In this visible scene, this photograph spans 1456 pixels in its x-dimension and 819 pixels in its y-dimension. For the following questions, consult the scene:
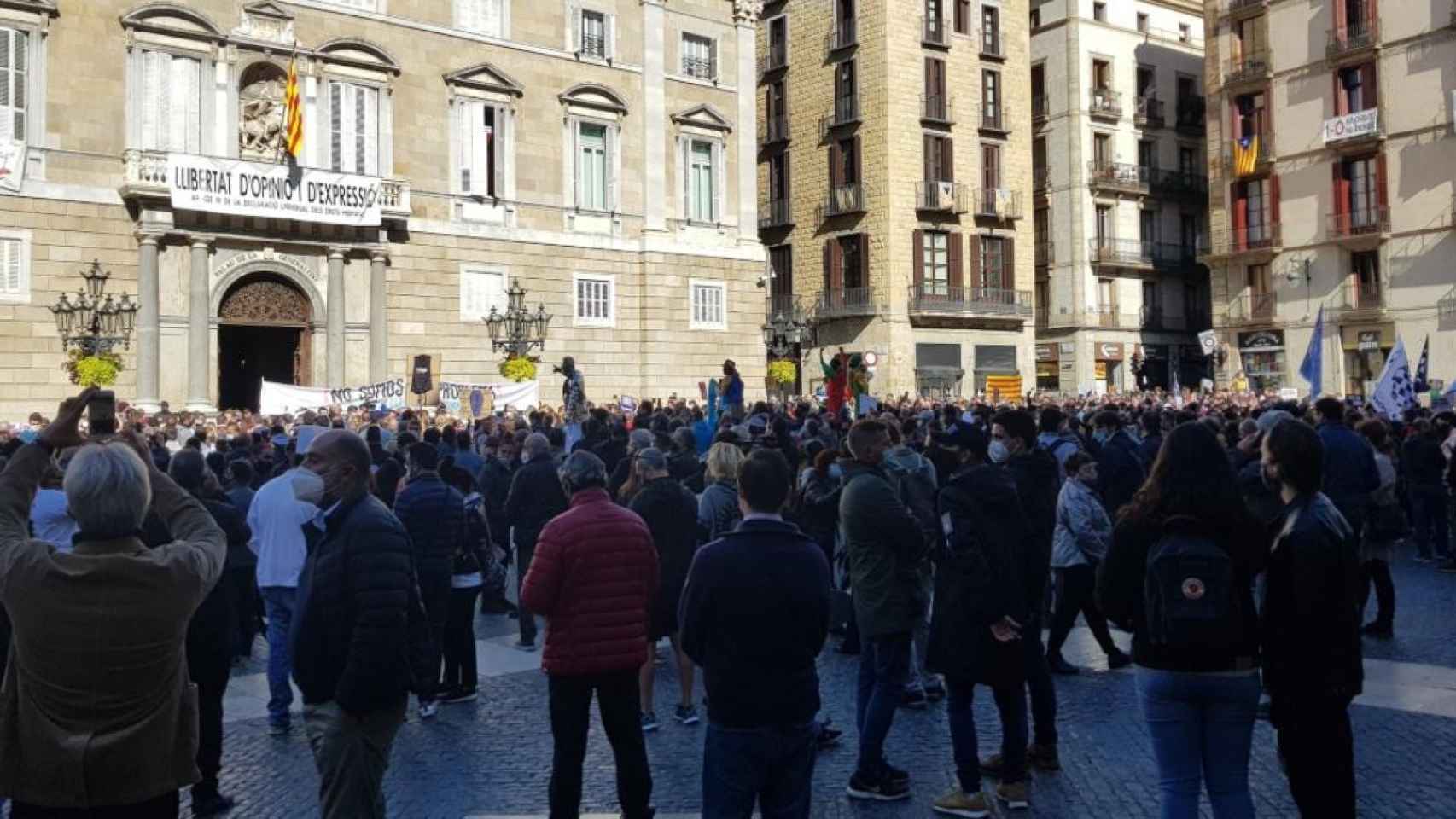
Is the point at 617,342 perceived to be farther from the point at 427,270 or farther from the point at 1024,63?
the point at 1024,63

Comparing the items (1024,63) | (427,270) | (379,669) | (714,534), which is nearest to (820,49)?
(1024,63)

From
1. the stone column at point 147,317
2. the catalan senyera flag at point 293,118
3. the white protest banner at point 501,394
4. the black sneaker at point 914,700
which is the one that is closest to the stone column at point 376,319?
the white protest banner at point 501,394

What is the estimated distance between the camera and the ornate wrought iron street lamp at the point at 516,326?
1115 inches

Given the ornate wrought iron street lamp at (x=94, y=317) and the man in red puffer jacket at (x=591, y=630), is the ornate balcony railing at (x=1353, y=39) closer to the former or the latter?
the ornate wrought iron street lamp at (x=94, y=317)

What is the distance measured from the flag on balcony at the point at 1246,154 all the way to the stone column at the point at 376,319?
32474 mm

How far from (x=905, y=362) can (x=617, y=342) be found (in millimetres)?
13161

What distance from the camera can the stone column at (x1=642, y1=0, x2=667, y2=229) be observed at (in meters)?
31.8

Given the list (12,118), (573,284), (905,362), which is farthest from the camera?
(905,362)

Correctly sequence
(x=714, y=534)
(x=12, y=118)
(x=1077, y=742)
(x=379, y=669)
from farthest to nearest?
(x=12, y=118) < (x=714, y=534) < (x=1077, y=742) < (x=379, y=669)

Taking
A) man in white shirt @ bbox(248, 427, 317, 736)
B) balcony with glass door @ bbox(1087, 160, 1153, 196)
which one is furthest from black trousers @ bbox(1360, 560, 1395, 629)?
balcony with glass door @ bbox(1087, 160, 1153, 196)

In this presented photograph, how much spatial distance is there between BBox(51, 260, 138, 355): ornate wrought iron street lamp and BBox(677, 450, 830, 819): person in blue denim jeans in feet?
72.5

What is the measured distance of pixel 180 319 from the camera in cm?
2488

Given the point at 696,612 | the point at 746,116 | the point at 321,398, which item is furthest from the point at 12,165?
the point at 696,612

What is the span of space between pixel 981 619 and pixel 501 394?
2069 centimetres
